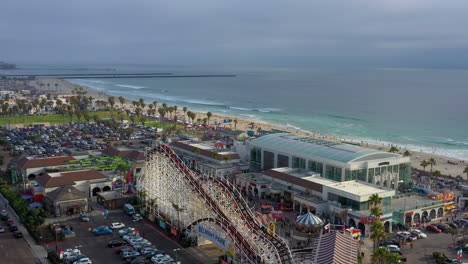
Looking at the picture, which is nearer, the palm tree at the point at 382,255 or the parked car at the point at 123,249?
the palm tree at the point at 382,255

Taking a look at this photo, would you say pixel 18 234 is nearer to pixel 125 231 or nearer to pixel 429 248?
pixel 125 231

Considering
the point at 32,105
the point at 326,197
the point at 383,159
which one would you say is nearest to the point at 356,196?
the point at 326,197

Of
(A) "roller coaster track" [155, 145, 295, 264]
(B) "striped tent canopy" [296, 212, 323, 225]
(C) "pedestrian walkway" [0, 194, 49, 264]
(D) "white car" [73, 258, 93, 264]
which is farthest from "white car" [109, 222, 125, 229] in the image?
(B) "striped tent canopy" [296, 212, 323, 225]

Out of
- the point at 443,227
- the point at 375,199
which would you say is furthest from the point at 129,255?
the point at 443,227

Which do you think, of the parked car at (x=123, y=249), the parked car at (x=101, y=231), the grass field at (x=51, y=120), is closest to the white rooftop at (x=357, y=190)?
the parked car at (x=123, y=249)

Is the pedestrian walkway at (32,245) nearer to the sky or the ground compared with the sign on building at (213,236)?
nearer to the ground

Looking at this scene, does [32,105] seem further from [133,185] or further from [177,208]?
[177,208]

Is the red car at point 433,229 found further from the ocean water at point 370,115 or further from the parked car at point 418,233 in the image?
the ocean water at point 370,115
